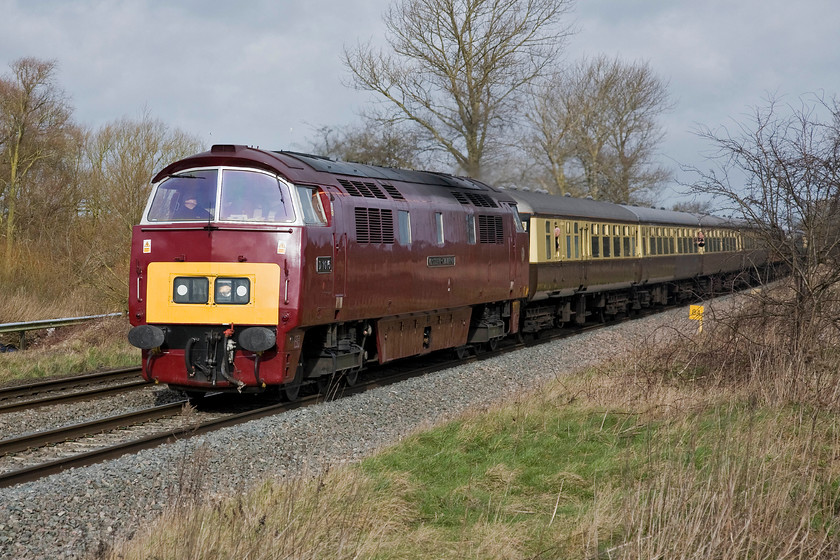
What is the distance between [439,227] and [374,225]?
2.18m

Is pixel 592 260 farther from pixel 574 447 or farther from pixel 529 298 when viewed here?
pixel 574 447

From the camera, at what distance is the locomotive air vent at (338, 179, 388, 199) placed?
1183 cm

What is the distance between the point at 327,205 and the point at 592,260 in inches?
498

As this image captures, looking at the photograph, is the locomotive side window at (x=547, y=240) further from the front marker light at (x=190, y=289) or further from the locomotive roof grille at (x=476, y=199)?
the front marker light at (x=190, y=289)

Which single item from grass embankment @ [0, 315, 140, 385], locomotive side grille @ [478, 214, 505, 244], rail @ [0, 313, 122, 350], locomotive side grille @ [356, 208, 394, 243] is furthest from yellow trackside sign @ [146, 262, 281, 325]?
rail @ [0, 313, 122, 350]

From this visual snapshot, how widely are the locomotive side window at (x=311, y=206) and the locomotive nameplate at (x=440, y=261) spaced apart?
300 centimetres

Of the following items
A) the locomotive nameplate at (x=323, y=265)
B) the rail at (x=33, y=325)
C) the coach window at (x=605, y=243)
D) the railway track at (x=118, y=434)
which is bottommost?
the railway track at (x=118, y=434)

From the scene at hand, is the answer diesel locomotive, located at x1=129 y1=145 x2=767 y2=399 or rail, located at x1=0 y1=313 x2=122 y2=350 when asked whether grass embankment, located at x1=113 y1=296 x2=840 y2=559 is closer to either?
diesel locomotive, located at x1=129 y1=145 x2=767 y2=399

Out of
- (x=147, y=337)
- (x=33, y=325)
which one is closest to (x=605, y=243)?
(x=33, y=325)

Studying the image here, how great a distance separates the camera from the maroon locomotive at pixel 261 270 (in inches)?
406

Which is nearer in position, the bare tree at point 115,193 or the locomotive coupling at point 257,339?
the locomotive coupling at point 257,339

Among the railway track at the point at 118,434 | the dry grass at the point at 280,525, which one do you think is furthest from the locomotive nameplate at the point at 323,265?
the dry grass at the point at 280,525

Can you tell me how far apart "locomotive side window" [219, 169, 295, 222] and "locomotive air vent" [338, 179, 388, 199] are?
1.32 meters

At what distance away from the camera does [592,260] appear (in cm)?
2245
